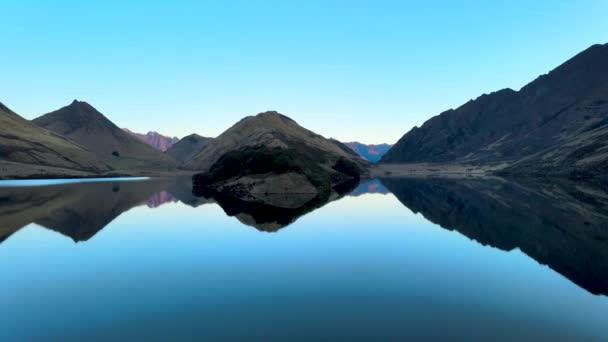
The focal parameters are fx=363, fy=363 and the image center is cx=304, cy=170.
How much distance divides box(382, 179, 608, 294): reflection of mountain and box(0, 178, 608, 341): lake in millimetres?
272

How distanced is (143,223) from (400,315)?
157ft

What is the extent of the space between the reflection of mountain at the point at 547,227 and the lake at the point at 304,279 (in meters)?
0.27

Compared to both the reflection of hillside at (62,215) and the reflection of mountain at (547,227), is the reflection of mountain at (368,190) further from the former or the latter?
the reflection of hillside at (62,215)

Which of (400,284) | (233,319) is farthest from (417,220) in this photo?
(233,319)

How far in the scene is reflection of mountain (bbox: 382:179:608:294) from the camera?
3185cm

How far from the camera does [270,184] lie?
103125mm

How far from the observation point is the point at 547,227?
5131cm

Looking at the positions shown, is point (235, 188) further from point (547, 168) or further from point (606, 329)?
point (547, 168)

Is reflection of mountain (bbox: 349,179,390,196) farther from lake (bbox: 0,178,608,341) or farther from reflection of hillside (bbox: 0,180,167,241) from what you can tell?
reflection of hillside (bbox: 0,180,167,241)

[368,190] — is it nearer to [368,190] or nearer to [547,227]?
[368,190]

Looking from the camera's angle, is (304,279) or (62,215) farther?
(62,215)

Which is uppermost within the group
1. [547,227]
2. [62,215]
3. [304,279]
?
[62,215]

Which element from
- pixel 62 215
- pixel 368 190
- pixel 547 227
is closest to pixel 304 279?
pixel 547 227

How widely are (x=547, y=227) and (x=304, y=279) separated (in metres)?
41.7
